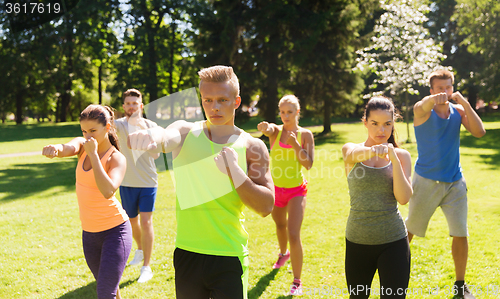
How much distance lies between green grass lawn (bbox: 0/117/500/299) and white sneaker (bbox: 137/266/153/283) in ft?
0.24

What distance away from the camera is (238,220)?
2.46 metres

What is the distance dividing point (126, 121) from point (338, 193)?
6870 millimetres

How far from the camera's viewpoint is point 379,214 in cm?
Answer: 313

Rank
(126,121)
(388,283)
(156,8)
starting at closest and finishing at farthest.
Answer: (388,283) < (126,121) < (156,8)

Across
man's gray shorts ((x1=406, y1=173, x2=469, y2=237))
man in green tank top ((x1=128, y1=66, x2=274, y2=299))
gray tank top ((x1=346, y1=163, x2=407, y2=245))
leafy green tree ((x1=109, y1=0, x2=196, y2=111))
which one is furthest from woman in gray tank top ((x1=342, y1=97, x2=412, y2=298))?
leafy green tree ((x1=109, y1=0, x2=196, y2=111))

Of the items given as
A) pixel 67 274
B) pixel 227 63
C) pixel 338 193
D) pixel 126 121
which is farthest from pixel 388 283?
pixel 227 63

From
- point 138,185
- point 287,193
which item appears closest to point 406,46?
point 287,193

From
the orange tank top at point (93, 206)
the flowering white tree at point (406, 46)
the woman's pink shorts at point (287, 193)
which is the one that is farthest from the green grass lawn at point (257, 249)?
the flowering white tree at point (406, 46)

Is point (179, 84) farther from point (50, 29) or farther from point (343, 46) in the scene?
point (343, 46)

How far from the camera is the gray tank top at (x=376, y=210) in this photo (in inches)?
122

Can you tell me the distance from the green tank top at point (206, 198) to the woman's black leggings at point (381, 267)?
1.24m

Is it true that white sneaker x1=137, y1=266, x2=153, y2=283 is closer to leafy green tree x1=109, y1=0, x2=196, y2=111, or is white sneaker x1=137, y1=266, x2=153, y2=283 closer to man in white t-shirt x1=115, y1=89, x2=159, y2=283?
man in white t-shirt x1=115, y1=89, x2=159, y2=283

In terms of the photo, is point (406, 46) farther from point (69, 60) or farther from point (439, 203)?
point (69, 60)

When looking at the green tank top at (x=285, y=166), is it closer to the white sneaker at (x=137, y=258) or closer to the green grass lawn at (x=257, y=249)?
the green grass lawn at (x=257, y=249)
